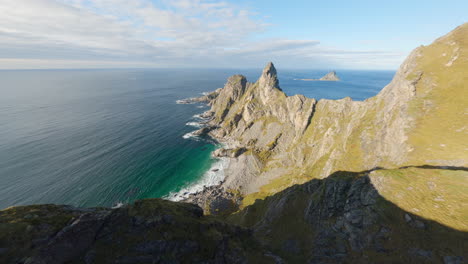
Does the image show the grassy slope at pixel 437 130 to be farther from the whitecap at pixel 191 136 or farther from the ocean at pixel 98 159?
the whitecap at pixel 191 136

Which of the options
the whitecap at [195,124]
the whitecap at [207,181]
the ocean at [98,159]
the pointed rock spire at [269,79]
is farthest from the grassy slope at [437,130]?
the whitecap at [195,124]

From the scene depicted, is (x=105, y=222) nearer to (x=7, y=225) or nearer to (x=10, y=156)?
(x=7, y=225)

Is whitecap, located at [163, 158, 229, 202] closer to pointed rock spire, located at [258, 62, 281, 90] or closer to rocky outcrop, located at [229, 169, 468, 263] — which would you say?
rocky outcrop, located at [229, 169, 468, 263]

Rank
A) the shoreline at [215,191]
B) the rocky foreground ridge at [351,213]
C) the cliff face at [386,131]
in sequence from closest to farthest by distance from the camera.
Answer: the rocky foreground ridge at [351,213]
the cliff face at [386,131]
the shoreline at [215,191]

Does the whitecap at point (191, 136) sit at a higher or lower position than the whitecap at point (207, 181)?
higher

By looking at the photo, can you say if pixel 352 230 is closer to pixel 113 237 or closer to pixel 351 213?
pixel 351 213

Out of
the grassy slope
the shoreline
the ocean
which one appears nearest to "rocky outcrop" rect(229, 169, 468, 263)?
the grassy slope
